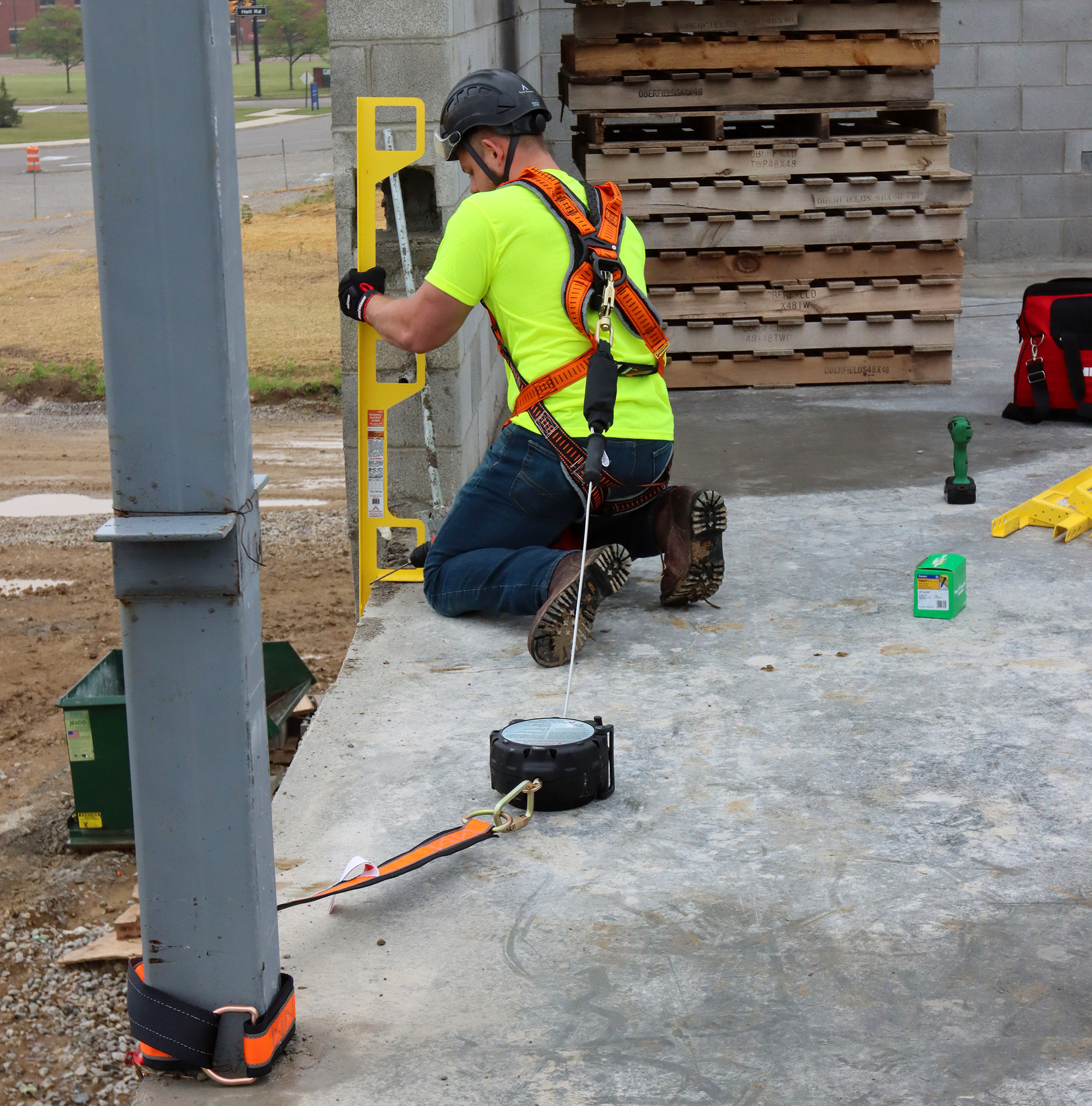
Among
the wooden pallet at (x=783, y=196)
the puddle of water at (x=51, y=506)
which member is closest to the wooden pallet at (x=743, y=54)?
the wooden pallet at (x=783, y=196)

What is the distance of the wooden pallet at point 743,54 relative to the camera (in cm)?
806

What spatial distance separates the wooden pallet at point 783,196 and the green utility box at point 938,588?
3.86 metres

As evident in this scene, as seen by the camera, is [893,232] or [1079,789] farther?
[893,232]

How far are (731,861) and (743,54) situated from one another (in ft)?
19.8

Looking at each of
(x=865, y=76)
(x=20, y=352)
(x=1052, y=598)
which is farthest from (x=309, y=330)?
(x=1052, y=598)

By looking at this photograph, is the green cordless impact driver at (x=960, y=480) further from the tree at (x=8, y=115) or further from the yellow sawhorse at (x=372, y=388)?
the tree at (x=8, y=115)

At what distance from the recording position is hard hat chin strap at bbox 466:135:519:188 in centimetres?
455

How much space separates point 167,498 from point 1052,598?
3.51 metres

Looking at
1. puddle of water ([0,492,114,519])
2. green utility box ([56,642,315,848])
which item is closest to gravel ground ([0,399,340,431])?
puddle of water ([0,492,114,519])

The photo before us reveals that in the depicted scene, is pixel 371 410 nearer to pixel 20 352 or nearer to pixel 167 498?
pixel 167 498

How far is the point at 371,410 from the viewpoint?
5211mm

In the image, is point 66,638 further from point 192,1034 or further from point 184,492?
point 184,492

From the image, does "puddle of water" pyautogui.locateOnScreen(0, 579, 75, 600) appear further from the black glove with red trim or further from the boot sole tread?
the boot sole tread

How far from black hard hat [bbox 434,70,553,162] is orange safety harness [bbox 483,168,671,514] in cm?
17
